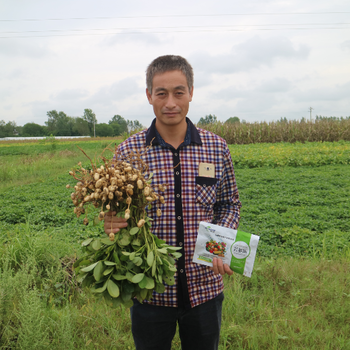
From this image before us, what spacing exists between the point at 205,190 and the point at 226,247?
34 centimetres

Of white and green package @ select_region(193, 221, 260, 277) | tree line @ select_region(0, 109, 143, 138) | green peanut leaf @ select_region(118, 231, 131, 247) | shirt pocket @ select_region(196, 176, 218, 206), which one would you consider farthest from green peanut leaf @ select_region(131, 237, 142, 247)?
tree line @ select_region(0, 109, 143, 138)

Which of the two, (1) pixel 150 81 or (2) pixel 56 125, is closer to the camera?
(1) pixel 150 81

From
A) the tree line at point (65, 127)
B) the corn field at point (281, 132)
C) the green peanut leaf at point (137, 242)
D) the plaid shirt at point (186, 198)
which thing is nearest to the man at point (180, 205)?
the plaid shirt at point (186, 198)

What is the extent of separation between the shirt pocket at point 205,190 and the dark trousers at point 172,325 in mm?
571

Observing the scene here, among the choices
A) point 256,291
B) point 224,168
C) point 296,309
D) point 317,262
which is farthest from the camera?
point 317,262

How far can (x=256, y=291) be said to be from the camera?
3197mm

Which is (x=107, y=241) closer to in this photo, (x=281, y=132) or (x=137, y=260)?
(x=137, y=260)

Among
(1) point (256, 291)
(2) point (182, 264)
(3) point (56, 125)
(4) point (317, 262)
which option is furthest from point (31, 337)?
(3) point (56, 125)

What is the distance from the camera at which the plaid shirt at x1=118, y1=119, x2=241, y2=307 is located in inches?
66.7

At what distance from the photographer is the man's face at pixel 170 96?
64.0 inches

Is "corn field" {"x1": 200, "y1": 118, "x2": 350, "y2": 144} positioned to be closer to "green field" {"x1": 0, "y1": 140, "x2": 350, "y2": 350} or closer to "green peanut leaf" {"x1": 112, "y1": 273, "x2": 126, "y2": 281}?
"green field" {"x1": 0, "y1": 140, "x2": 350, "y2": 350}

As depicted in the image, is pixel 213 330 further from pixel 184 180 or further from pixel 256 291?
pixel 256 291

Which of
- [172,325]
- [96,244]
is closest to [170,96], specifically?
[96,244]

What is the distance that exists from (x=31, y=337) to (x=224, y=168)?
1.74 m
